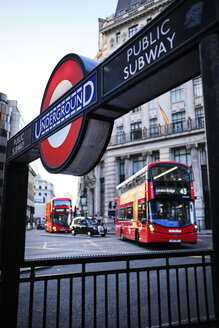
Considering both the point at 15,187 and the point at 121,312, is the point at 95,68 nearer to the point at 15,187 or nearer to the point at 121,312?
the point at 15,187

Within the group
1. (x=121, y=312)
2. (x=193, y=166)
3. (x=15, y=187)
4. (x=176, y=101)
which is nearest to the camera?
(x=15, y=187)

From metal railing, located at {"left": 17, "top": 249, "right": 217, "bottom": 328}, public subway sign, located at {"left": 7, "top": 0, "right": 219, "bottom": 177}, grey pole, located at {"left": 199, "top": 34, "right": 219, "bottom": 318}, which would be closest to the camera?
grey pole, located at {"left": 199, "top": 34, "right": 219, "bottom": 318}

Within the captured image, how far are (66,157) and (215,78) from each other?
4.47 ft

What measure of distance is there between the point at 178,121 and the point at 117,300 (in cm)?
2835

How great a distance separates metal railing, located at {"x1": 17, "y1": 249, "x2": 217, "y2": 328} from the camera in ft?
10.3

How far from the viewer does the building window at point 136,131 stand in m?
32.7

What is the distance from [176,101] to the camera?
3064cm

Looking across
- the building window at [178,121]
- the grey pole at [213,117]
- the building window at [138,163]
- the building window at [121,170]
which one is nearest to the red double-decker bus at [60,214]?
the building window at [121,170]

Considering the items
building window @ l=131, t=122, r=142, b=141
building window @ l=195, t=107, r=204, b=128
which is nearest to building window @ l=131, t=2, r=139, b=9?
building window @ l=131, t=122, r=142, b=141

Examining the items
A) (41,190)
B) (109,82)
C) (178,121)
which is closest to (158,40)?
(109,82)

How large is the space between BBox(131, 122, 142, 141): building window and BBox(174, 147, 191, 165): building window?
4869mm

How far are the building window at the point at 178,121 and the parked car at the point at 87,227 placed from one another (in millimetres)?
12961

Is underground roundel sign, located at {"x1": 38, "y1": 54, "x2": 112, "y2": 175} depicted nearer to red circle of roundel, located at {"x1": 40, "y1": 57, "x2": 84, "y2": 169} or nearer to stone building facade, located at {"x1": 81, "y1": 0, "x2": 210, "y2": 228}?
red circle of roundel, located at {"x1": 40, "y1": 57, "x2": 84, "y2": 169}

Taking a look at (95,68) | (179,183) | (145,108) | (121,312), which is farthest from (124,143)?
(95,68)
